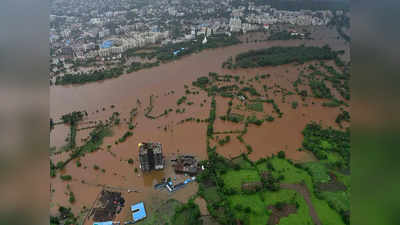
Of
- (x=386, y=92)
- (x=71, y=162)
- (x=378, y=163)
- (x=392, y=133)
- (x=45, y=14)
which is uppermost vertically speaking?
(x=45, y=14)

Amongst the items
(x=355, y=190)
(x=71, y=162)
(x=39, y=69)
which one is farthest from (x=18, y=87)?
(x=71, y=162)

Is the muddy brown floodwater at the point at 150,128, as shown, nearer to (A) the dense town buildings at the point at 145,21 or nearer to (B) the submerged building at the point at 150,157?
(B) the submerged building at the point at 150,157

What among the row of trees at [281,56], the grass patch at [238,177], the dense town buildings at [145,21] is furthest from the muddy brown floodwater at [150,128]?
the dense town buildings at [145,21]

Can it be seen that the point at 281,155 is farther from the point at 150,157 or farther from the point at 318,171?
the point at 150,157

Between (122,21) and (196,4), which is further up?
(196,4)

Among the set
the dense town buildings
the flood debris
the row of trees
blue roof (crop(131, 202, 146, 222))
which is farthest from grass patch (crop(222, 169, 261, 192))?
the dense town buildings

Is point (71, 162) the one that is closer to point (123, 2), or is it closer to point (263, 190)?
point (263, 190)

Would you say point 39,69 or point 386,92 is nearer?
point 386,92
